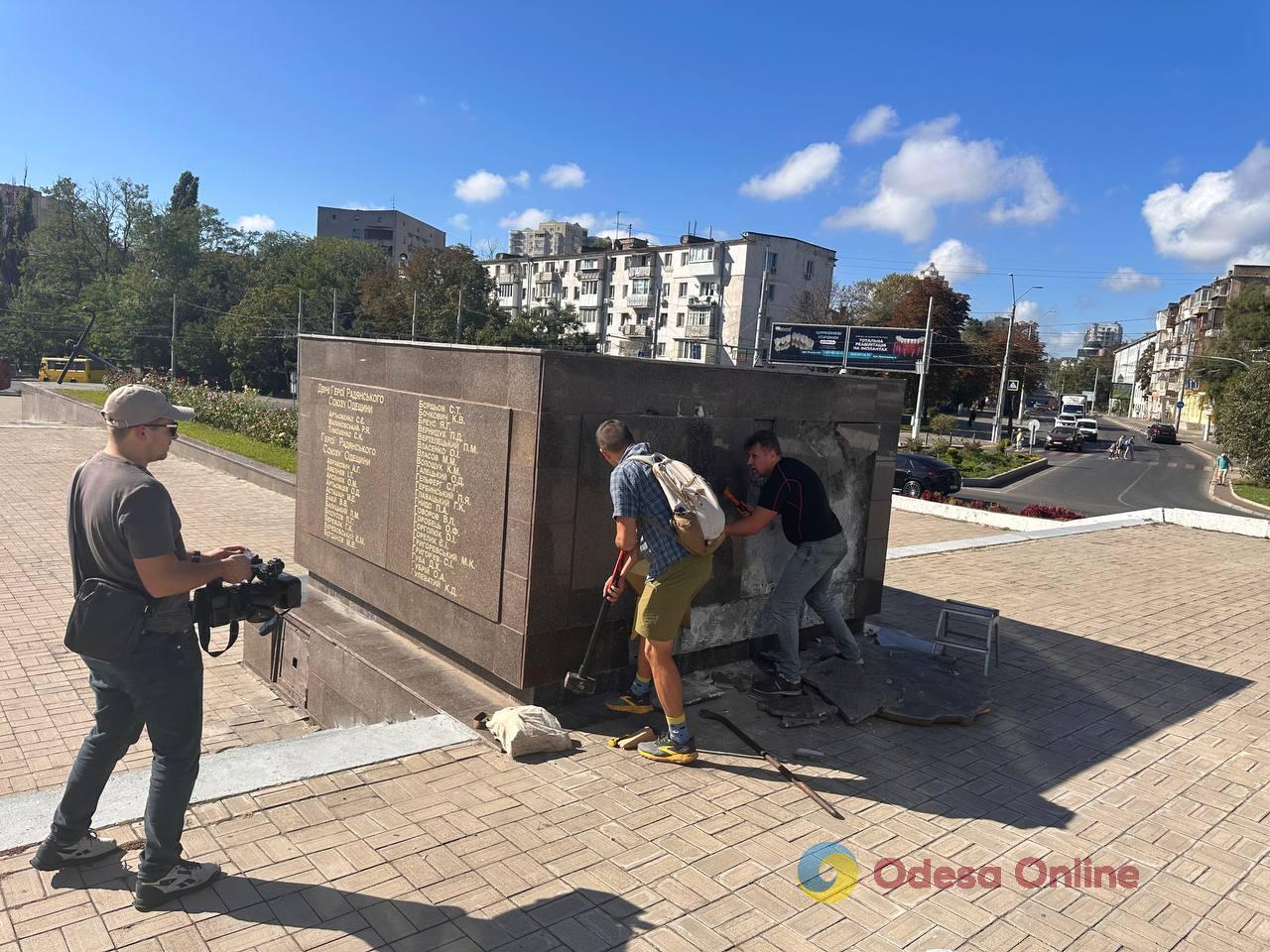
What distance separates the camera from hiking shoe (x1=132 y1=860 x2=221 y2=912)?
298 centimetres

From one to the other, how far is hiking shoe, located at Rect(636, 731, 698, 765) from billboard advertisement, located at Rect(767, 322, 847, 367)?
41.0m

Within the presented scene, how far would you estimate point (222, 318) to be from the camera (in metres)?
65.2

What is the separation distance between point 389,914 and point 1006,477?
31405 millimetres

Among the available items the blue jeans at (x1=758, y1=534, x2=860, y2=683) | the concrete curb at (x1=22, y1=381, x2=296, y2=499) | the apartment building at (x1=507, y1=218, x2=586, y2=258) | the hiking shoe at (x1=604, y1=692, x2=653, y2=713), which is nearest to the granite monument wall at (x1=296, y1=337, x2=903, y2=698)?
the hiking shoe at (x1=604, y1=692, x2=653, y2=713)

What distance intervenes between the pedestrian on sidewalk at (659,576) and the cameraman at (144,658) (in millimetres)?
1889

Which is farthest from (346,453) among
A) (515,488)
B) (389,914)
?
(389,914)

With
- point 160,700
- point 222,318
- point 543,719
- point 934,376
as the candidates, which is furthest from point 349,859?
point 222,318

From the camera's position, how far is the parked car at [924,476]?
72.2 feet

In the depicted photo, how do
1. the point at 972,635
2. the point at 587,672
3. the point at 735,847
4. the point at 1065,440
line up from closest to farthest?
the point at 735,847 < the point at 587,672 < the point at 972,635 < the point at 1065,440

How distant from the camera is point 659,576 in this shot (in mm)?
4402

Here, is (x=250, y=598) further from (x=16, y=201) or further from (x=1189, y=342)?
(x=16, y=201)

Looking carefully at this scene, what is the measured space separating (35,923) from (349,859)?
100 centimetres

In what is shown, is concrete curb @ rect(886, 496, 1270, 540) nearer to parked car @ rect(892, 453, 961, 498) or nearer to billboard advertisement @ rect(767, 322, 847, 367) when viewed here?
parked car @ rect(892, 453, 961, 498)

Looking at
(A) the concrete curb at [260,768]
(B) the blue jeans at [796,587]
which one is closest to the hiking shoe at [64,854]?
(A) the concrete curb at [260,768]
